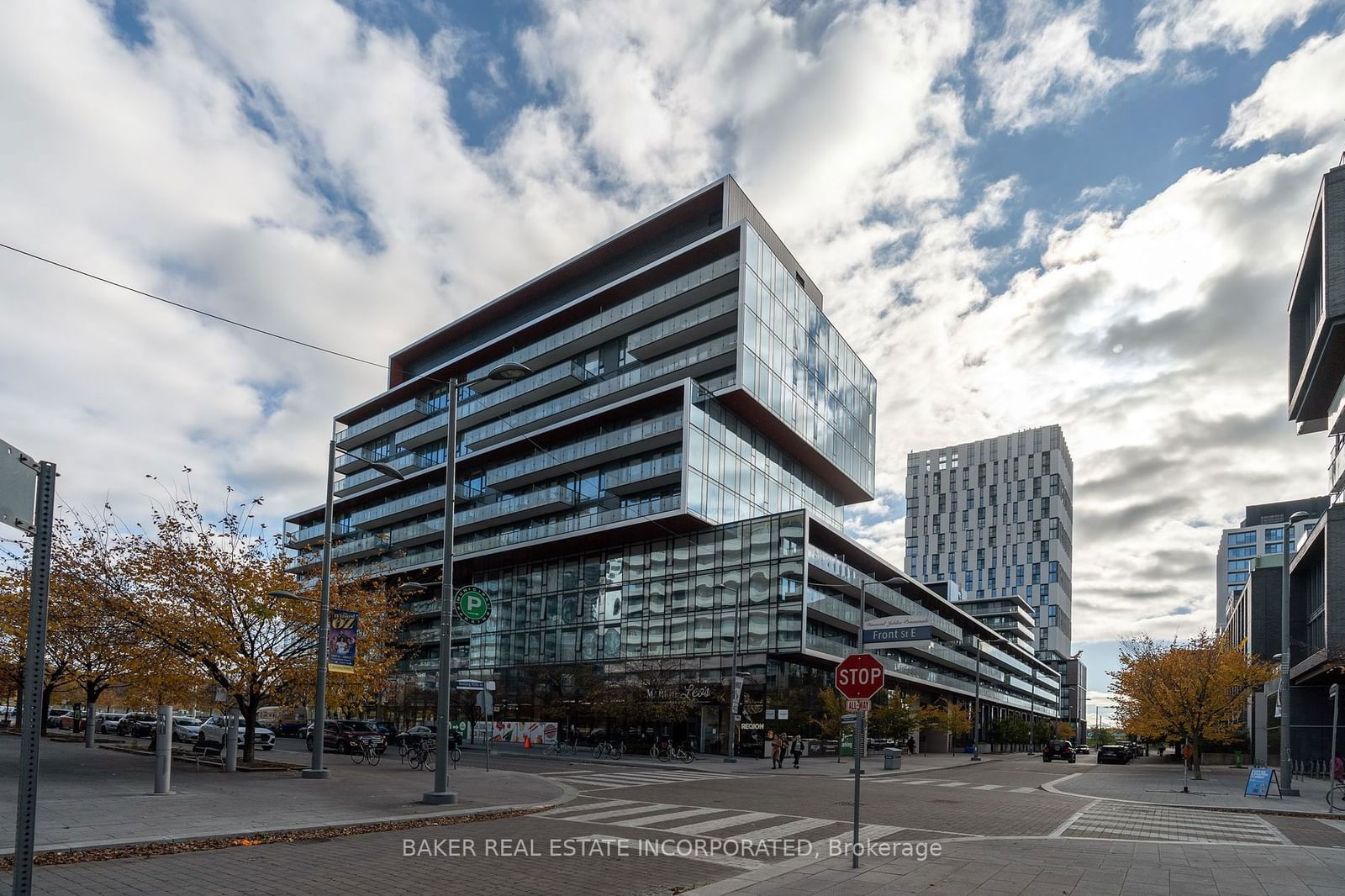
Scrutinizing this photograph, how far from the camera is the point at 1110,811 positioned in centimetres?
2302

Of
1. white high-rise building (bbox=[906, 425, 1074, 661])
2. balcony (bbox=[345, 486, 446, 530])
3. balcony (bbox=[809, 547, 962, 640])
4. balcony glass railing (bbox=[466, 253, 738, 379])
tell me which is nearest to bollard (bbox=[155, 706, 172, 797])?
balcony (bbox=[809, 547, 962, 640])

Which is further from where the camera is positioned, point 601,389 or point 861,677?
point 601,389

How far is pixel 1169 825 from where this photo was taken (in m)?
19.7

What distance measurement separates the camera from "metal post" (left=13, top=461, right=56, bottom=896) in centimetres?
515

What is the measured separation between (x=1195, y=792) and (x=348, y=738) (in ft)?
110

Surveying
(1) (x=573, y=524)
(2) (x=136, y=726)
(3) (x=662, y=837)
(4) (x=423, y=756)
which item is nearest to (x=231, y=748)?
(4) (x=423, y=756)

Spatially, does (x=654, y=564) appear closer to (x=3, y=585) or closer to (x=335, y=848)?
(x=3, y=585)

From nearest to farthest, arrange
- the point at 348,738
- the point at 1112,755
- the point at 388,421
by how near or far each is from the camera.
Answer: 1. the point at 348,738
2. the point at 1112,755
3. the point at 388,421

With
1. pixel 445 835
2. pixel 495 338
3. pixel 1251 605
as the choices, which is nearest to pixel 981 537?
pixel 1251 605

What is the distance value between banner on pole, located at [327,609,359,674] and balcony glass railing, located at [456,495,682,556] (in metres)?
33.4

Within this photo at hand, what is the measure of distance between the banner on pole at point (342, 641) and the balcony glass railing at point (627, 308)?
3346 centimetres

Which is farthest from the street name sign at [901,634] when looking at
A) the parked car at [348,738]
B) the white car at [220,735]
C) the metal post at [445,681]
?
the white car at [220,735]

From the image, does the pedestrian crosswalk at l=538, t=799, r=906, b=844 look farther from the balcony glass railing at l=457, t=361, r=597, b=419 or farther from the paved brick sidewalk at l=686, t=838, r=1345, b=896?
the balcony glass railing at l=457, t=361, r=597, b=419

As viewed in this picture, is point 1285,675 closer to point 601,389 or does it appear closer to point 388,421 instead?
point 601,389
